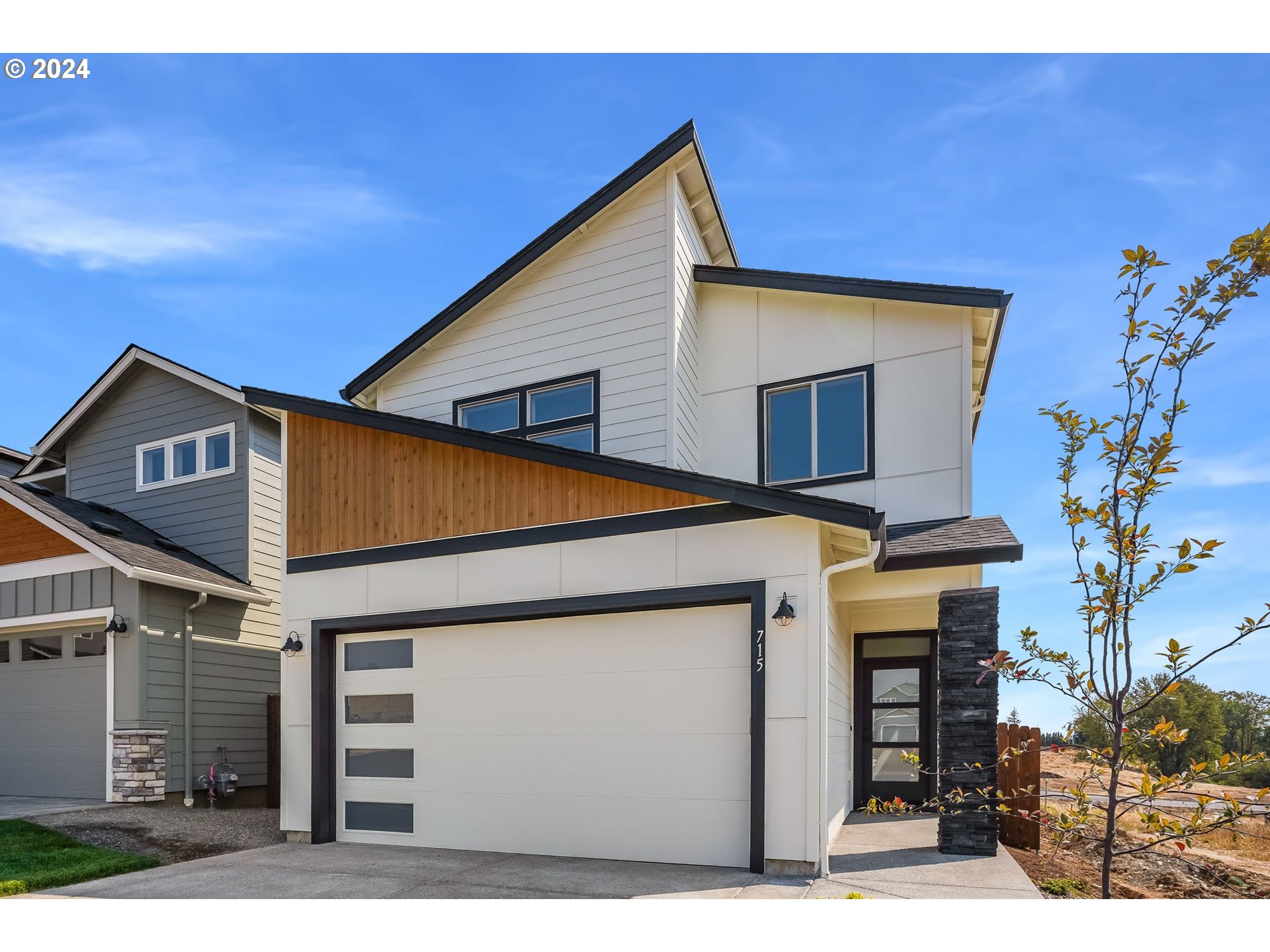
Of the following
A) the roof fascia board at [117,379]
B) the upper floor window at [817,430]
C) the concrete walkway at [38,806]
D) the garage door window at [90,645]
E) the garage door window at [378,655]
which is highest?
the roof fascia board at [117,379]

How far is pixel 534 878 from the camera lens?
705 cm

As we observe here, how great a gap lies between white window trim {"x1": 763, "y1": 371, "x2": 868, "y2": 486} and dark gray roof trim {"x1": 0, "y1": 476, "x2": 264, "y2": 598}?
8.46 m

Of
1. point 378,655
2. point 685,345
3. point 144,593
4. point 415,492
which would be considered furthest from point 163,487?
point 685,345

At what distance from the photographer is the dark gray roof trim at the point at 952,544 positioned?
7762 millimetres

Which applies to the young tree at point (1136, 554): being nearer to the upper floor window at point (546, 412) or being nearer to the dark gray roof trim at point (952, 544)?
the dark gray roof trim at point (952, 544)

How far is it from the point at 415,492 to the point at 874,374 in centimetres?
533

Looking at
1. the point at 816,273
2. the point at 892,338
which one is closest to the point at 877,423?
the point at 892,338

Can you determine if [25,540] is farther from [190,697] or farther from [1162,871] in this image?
[1162,871]

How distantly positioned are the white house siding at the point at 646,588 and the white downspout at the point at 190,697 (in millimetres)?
4010

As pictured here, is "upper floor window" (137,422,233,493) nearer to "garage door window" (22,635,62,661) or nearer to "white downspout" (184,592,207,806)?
"white downspout" (184,592,207,806)

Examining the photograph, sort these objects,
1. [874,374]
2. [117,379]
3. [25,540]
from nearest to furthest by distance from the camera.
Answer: [874,374] < [25,540] < [117,379]

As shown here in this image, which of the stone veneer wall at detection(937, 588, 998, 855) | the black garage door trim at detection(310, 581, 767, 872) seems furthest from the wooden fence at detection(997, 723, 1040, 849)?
the black garage door trim at detection(310, 581, 767, 872)

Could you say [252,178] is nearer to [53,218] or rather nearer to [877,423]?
[53,218]

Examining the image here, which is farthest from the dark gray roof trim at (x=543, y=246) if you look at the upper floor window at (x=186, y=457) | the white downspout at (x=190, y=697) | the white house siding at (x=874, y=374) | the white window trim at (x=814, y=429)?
the white downspout at (x=190, y=697)
